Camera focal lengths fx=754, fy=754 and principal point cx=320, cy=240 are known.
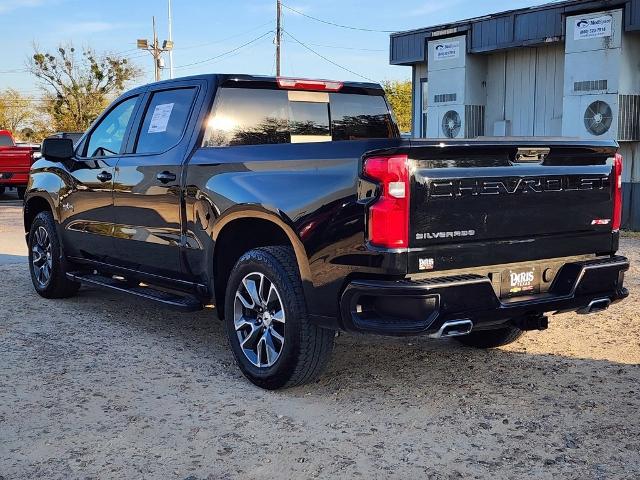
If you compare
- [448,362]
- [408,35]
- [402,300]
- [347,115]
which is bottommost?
[448,362]

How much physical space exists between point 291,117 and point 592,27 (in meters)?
9.83

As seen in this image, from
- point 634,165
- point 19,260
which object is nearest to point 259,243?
point 19,260

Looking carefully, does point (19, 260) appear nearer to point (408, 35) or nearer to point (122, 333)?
point (122, 333)

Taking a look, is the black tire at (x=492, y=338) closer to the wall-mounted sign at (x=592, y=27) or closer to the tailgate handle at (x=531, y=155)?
the tailgate handle at (x=531, y=155)

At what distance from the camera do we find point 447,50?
55.1ft

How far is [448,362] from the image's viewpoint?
5039 millimetres

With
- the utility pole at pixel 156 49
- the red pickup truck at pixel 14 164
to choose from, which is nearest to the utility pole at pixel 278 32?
the utility pole at pixel 156 49

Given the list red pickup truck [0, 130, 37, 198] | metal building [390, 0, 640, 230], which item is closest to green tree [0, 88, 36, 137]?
red pickup truck [0, 130, 37, 198]

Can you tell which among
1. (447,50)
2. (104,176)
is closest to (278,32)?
(447,50)

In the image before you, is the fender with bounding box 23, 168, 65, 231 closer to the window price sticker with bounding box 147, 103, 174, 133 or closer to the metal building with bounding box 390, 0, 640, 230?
the window price sticker with bounding box 147, 103, 174, 133

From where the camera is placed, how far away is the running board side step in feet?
16.6

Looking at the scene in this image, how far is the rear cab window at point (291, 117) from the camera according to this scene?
17.0 feet

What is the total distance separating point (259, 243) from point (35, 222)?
130 inches

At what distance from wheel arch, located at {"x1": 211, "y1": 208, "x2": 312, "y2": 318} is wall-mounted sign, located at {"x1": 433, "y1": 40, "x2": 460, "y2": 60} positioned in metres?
12.9
